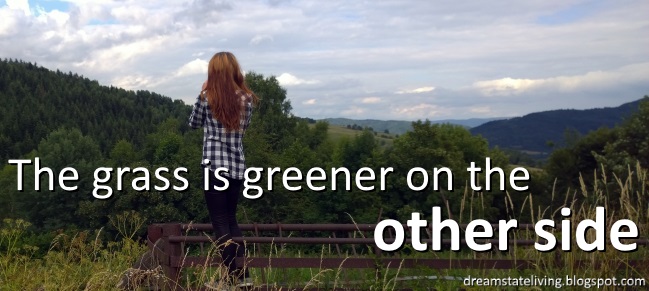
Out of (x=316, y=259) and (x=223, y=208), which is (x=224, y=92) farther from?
(x=316, y=259)

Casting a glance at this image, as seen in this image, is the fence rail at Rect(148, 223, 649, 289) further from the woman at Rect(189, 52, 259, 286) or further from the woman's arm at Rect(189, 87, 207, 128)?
the woman's arm at Rect(189, 87, 207, 128)

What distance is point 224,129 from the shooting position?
5734mm

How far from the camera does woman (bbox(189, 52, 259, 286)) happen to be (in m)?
5.70

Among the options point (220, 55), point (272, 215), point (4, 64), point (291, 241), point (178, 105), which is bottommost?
point (272, 215)

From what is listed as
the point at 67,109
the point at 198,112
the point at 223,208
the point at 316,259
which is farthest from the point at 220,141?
the point at 67,109

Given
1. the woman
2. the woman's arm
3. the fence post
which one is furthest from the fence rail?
the woman's arm

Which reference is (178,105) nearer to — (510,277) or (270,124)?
(270,124)

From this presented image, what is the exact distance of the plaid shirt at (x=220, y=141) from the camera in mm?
5719

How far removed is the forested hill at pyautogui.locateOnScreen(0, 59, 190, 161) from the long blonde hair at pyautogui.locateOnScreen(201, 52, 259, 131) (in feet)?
A: 331

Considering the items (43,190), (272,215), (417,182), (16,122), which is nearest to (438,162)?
(417,182)

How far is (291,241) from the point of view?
207 inches

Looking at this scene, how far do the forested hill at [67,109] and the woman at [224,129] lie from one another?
101m

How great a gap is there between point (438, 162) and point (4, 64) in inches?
5717

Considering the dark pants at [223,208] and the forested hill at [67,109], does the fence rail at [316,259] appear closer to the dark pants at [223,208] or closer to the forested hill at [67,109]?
the dark pants at [223,208]
